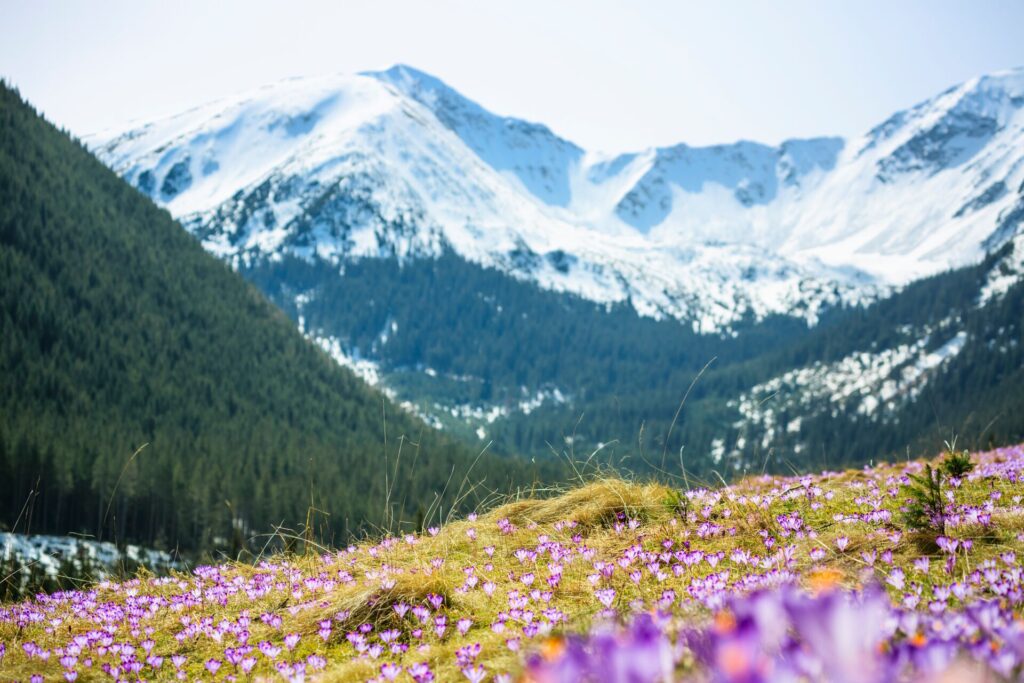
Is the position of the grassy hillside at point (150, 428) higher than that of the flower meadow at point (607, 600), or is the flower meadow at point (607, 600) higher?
the flower meadow at point (607, 600)

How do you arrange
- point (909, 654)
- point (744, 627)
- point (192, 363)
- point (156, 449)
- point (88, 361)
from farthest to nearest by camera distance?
1. point (192, 363)
2. point (88, 361)
3. point (156, 449)
4. point (909, 654)
5. point (744, 627)

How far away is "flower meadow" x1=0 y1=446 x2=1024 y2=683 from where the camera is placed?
58.5 inches

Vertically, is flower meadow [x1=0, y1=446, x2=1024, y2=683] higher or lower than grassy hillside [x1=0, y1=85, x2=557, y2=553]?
higher

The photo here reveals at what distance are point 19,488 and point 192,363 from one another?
9431cm

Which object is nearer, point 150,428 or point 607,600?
point 607,600

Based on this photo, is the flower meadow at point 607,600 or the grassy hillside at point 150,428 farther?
the grassy hillside at point 150,428

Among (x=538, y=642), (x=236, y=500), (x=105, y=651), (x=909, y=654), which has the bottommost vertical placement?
(x=236, y=500)

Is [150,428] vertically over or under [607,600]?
under

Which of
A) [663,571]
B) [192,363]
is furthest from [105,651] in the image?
[192,363]

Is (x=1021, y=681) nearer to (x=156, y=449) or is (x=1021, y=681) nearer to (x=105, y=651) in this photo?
(x=105, y=651)

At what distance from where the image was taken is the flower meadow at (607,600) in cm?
149

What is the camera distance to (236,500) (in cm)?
10606

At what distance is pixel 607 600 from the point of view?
168 inches

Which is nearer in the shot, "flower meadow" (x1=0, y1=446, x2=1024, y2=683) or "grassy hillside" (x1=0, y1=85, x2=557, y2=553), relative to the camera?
"flower meadow" (x1=0, y1=446, x2=1024, y2=683)
